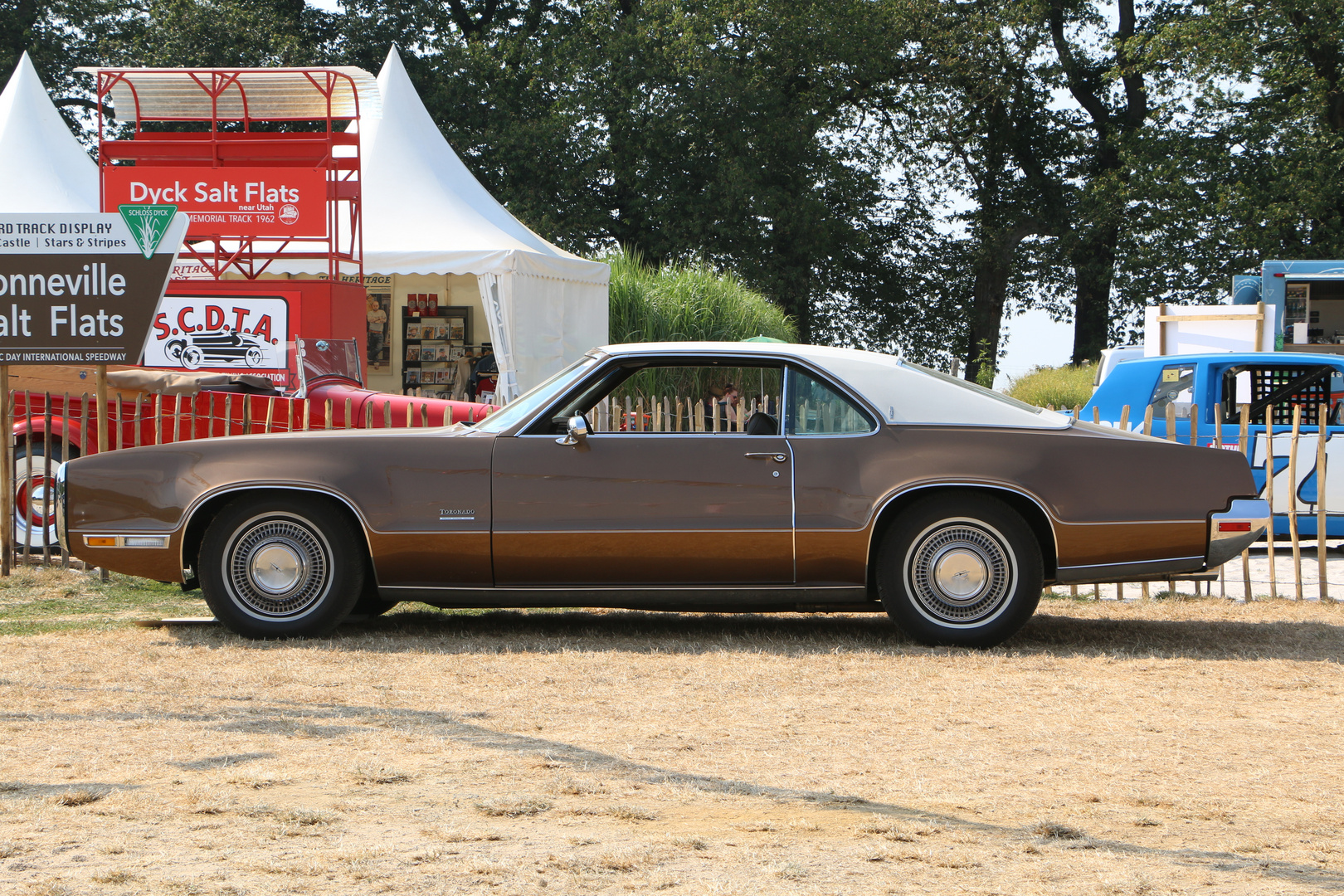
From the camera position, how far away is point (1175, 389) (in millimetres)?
10969

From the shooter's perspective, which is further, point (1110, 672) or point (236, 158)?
point (236, 158)

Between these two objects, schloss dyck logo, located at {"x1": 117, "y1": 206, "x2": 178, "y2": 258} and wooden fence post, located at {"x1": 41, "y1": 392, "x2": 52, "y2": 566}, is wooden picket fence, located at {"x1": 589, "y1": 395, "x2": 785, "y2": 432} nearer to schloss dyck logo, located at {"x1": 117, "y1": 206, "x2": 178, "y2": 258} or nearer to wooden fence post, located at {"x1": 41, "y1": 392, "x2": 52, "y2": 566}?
schloss dyck logo, located at {"x1": 117, "y1": 206, "x2": 178, "y2": 258}

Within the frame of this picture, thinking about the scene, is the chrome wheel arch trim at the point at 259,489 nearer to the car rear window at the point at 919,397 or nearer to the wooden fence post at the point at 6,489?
the car rear window at the point at 919,397

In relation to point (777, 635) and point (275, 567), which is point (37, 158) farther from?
point (777, 635)

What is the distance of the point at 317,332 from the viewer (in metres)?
15.6

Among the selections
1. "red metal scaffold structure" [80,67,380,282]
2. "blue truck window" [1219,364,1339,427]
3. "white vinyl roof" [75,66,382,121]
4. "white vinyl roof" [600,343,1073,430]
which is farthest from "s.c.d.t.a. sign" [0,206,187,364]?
"white vinyl roof" [75,66,382,121]

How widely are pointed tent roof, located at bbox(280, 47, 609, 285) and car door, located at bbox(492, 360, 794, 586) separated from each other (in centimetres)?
1113

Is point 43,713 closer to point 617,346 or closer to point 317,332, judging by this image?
point 617,346

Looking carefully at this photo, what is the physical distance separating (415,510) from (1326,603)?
Answer: 208 inches

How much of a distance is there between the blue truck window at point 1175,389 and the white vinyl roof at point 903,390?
15.6 ft

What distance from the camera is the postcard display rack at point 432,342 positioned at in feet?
70.7

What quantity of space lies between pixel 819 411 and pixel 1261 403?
5.82 meters

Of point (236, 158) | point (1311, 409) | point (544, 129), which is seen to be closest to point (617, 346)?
point (1311, 409)

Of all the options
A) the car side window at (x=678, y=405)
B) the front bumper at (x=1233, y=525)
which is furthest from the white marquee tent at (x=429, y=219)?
the front bumper at (x=1233, y=525)
